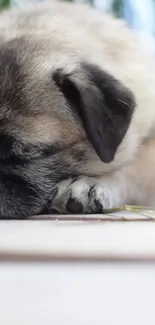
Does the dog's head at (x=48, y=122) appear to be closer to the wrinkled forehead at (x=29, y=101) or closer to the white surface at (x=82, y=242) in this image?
the wrinkled forehead at (x=29, y=101)

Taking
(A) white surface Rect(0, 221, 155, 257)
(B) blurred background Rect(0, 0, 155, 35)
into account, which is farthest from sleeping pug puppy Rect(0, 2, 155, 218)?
(B) blurred background Rect(0, 0, 155, 35)

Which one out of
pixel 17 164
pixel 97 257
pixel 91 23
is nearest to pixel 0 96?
pixel 17 164

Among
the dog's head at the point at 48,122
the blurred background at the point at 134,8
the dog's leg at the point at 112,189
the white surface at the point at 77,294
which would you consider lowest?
the dog's leg at the point at 112,189

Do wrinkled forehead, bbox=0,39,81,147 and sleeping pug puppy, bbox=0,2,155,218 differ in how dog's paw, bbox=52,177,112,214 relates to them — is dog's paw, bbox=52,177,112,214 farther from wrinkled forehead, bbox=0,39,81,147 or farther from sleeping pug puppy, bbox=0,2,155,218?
wrinkled forehead, bbox=0,39,81,147

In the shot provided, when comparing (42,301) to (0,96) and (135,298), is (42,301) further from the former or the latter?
(0,96)

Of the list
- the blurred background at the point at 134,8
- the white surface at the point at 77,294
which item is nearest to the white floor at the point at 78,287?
the white surface at the point at 77,294

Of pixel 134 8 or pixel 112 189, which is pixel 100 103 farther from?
pixel 134 8
